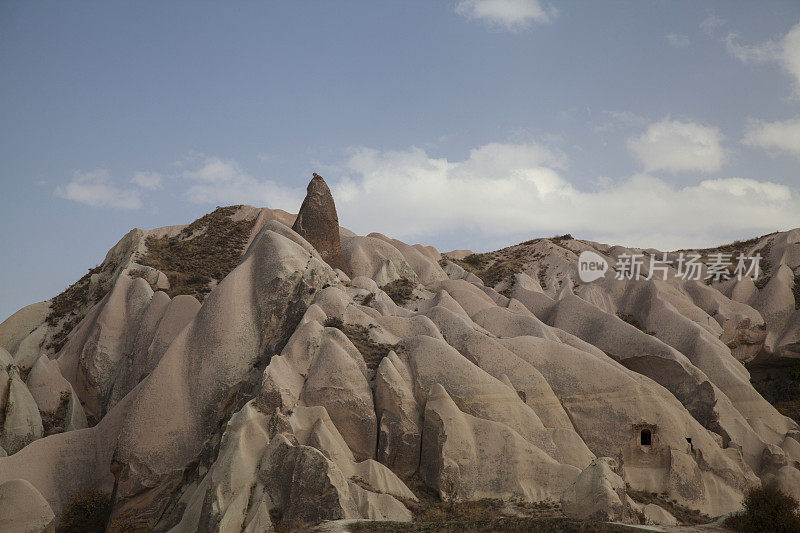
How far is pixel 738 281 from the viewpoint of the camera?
185ft

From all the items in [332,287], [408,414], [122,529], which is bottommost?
[122,529]

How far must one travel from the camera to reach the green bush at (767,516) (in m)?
17.5

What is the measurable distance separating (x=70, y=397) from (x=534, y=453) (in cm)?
2289

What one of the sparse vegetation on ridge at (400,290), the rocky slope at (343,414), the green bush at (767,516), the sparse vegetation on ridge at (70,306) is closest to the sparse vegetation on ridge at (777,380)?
the rocky slope at (343,414)

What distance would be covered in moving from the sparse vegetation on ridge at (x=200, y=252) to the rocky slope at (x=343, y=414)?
12.8ft

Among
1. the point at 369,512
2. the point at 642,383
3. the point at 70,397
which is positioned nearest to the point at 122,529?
the point at 369,512

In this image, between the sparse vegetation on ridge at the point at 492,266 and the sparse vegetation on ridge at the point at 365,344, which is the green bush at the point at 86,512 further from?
the sparse vegetation on ridge at the point at 492,266

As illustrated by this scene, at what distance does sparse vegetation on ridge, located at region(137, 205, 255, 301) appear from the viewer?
4162 centimetres

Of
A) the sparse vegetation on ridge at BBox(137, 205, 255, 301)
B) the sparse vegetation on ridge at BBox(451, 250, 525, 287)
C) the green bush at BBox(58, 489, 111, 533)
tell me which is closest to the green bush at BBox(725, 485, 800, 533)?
the green bush at BBox(58, 489, 111, 533)

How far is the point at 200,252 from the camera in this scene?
155 feet

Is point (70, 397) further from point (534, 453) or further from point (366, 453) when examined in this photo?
point (534, 453)

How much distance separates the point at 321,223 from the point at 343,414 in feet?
75.2

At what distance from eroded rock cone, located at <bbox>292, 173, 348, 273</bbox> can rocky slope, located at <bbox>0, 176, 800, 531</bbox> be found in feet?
23.5

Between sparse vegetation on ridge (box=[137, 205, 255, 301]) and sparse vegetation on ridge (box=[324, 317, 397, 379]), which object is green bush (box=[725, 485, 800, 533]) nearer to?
sparse vegetation on ridge (box=[324, 317, 397, 379])
